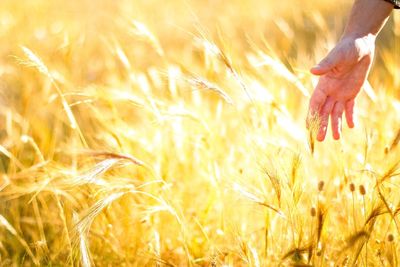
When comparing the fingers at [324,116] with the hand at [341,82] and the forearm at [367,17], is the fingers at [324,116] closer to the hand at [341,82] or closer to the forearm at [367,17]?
the hand at [341,82]

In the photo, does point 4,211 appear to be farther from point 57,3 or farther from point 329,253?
point 57,3

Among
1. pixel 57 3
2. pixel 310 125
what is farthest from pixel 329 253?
pixel 57 3

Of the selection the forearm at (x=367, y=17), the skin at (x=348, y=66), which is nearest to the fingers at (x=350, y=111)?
the skin at (x=348, y=66)

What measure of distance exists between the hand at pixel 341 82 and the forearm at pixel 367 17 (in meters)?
0.02

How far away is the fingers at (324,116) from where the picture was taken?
152 cm

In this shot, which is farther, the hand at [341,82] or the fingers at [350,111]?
the fingers at [350,111]

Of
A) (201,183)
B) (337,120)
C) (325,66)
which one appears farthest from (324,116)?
(201,183)

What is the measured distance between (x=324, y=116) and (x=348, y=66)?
0.41 feet

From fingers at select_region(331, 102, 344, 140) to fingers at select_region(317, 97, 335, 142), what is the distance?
0.04 ft

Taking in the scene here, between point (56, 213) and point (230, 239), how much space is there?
54cm

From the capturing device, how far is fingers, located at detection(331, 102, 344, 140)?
5.09ft

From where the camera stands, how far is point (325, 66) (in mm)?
1438

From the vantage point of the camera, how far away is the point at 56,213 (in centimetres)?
191

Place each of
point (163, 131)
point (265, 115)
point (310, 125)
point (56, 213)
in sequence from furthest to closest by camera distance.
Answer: point (163, 131) < point (56, 213) < point (265, 115) < point (310, 125)
